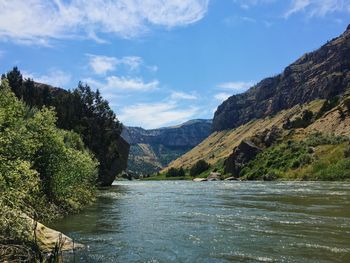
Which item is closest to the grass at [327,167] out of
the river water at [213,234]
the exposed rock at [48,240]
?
the river water at [213,234]

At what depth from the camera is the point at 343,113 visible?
156 metres

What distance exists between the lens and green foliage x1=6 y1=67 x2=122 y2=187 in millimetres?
101875

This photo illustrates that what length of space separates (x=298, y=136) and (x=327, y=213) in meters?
134

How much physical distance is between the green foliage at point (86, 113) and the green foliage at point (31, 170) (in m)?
44.5

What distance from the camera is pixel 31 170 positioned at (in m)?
22.1

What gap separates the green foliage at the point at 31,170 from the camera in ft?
63.5

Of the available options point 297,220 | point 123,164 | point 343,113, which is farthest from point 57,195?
point 343,113

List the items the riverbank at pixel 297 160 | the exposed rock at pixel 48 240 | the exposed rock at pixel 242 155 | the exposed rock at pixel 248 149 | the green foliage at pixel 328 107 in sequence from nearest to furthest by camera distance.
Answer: the exposed rock at pixel 48 240, the riverbank at pixel 297 160, the exposed rock at pixel 242 155, the exposed rock at pixel 248 149, the green foliage at pixel 328 107

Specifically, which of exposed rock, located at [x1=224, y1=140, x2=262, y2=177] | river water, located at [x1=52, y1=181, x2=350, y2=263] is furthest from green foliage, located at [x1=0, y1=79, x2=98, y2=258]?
exposed rock, located at [x1=224, y1=140, x2=262, y2=177]

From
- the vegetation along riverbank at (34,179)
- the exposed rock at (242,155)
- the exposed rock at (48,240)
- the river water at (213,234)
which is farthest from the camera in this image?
the exposed rock at (242,155)

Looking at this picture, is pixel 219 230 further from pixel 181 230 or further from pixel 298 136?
pixel 298 136

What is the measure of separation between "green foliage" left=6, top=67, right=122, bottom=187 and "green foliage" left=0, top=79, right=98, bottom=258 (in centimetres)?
4455

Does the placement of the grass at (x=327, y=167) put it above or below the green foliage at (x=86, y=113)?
below

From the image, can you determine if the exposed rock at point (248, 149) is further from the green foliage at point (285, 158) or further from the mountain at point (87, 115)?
the mountain at point (87, 115)
